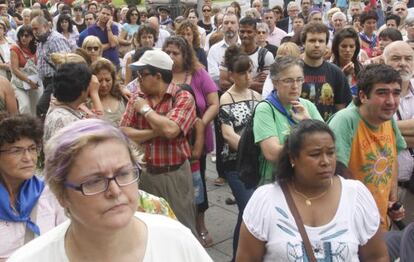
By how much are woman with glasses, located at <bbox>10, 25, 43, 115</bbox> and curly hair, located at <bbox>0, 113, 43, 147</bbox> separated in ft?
17.0

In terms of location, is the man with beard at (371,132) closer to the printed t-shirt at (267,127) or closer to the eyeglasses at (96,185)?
the printed t-shirt at (267,127)

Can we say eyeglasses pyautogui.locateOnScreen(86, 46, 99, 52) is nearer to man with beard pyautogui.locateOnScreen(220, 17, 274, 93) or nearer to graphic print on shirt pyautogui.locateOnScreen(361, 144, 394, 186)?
man with beard pyautogui.locateOnScreen(220, 17, 274, 93)

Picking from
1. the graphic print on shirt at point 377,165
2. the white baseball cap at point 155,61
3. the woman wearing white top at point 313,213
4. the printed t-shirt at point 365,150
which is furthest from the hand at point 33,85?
the woman wearing white top at point 313,213

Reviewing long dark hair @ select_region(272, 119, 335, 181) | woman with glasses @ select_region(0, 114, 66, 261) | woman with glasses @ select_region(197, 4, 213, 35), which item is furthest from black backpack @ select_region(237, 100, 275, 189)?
woman with glasses @ select_region(197, 4, 213, 35)

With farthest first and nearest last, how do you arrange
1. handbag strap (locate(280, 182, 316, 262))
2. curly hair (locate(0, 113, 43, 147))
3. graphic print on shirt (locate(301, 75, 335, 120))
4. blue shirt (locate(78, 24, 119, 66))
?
blue shirt (locate(78, 24, 119, 66)) → graphic print on shirt (locate(301, 75, 335, 120)) → curly hair (locate(0, 113, 43, 147)) → handbag strap (locate(280, 182, 316, 262))

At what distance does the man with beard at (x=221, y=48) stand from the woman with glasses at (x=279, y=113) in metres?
2.98

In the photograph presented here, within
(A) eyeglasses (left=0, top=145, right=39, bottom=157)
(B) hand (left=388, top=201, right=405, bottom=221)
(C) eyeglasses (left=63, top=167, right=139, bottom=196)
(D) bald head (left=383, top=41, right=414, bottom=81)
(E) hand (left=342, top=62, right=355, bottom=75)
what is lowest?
(B) hand (left=388, top=201, right=405, bottom=221)

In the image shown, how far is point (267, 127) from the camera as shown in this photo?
336 centimetres

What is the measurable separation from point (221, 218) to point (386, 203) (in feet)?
7.16

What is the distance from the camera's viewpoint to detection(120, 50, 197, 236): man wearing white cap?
12.0ft

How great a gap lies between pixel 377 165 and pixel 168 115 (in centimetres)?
144

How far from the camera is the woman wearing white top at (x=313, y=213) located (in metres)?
2.55

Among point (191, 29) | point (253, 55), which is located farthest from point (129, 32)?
point (253, 55)

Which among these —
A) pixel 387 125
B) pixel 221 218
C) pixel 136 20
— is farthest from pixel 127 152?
pixel 136 20
